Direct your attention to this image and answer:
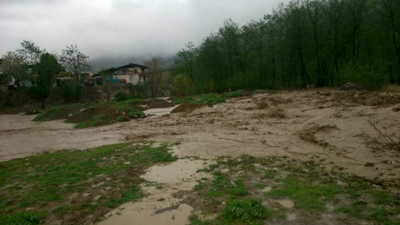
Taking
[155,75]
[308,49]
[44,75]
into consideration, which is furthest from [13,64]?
[308,49]

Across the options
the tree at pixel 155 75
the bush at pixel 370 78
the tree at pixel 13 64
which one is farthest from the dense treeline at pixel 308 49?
the tree at pixel 13 64

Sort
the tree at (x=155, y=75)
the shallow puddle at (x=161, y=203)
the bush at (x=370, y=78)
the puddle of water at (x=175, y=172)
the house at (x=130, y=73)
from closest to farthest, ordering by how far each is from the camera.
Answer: the shallow puddle at (x=161, y=203) < the puddle of water at (x=175, y=172) < the bush at (x=370, y=78) < the tree at (x=155, y=75) < the house at (x=130, y=73)

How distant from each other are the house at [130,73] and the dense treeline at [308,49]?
34.5 m

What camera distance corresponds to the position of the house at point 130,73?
78.6 metres

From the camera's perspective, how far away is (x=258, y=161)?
8.59 m

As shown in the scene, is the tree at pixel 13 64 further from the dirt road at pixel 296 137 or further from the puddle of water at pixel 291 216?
the puddle of water at pixel 291 216

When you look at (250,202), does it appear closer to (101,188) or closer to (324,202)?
(324,202)

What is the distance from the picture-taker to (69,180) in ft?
25.7

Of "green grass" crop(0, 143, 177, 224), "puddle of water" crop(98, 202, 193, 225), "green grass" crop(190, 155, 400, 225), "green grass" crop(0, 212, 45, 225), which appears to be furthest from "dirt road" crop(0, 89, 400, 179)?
"green grass" crop(0, 212, 45, 225)

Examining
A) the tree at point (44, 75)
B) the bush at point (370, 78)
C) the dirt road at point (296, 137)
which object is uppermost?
the tree at point (44, 75)

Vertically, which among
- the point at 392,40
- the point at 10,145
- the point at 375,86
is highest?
the point at 392,40

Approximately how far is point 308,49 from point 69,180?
115ft

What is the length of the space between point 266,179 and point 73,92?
173 feet

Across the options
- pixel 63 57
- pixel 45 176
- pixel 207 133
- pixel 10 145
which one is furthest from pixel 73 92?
pixel 45 176
